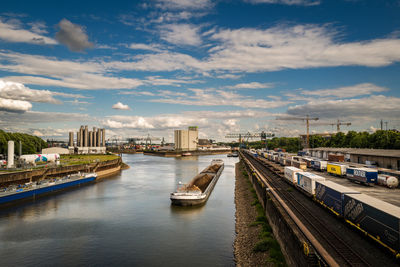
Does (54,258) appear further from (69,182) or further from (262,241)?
(69,182)

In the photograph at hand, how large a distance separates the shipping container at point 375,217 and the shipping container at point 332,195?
44.3 inches

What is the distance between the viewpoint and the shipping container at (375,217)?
1597 cm

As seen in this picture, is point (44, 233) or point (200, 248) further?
point (44, 233)

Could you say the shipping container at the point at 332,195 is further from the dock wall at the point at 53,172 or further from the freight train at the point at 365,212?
the dock wall at the point at 53,172

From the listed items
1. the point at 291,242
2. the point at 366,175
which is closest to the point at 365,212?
the point at 291,242

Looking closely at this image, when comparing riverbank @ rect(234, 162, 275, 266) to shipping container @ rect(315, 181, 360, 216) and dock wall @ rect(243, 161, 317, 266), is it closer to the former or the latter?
dock wall @ rect(243, 161, 317, 266)

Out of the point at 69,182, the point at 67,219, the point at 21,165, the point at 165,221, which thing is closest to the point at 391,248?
the point at 165,221

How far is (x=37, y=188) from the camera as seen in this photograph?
50.4 meters

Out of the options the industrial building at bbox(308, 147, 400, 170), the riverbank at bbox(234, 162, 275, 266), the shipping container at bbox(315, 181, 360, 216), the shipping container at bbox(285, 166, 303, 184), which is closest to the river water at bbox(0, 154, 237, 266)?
the riverbank at bbox(234, 162, 275, 266)

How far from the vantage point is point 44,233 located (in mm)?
29625

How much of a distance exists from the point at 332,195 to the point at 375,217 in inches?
300

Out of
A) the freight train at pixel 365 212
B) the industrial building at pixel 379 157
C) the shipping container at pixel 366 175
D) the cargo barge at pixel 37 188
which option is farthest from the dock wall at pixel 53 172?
the industrial building at pixel 379 157

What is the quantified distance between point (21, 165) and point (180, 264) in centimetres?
6450

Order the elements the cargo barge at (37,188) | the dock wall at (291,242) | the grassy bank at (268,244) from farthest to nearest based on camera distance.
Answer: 1. the cargo barge at (37,188)
2. the grassy bank at (268,244)
3. the dock wall at (291,242)
